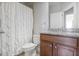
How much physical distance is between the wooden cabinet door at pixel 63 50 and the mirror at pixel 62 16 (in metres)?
0.25

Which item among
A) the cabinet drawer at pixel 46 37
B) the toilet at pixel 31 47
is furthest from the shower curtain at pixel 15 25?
the cabinet drawer at pixel 46 37

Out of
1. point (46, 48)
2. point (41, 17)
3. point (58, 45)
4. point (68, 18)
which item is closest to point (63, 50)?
point (58, 45)

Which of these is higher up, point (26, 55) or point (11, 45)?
point (11, 45)

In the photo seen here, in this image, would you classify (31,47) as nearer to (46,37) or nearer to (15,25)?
(46,37)

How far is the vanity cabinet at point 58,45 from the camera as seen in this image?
1.66m

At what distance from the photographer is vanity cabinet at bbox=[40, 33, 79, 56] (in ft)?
5.43

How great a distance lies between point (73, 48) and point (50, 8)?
2.10ft

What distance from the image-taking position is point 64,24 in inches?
68.2

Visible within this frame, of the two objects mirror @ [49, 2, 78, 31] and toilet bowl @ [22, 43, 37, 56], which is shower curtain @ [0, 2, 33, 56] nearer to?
toilet bowl @ [22, 43, 37, 56]

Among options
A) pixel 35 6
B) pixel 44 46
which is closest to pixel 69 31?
pixel 44 46

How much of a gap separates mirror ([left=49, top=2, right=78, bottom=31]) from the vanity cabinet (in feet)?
0.46

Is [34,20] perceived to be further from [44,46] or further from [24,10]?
[44,46]

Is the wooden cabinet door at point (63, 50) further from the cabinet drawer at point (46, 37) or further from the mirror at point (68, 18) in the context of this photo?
the mirror at point (68, 18)

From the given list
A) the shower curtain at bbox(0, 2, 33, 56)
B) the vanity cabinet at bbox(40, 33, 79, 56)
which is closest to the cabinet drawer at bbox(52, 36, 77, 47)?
the vanity cabinet at bbox(40, 33, 79, 56)
